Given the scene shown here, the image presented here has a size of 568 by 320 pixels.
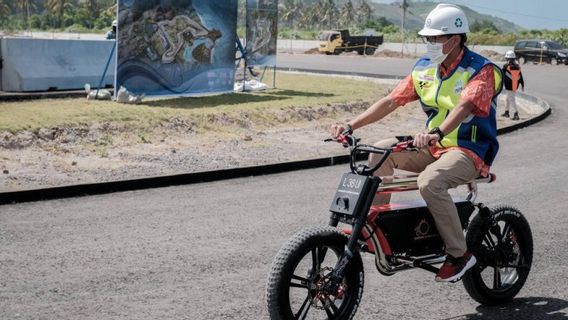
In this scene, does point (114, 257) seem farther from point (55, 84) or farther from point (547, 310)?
point (55, 84)

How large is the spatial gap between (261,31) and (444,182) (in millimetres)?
19730

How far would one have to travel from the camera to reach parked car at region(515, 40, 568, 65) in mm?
54562

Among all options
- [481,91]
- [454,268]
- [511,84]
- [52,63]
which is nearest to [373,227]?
[454,268]

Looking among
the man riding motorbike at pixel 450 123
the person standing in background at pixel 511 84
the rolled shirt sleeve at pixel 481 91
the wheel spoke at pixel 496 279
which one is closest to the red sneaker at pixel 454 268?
the man riding motorbike at pixel 450 123

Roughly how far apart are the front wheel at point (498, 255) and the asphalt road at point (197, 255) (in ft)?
0.48

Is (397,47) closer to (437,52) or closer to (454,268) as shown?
(437,52)

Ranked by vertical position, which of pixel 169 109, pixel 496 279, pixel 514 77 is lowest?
pixel 169 109

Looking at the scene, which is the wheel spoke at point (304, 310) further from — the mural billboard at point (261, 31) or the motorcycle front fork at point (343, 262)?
the mural billboard at point (261, 31)

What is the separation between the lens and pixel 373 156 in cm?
549

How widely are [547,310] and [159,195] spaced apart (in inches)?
219

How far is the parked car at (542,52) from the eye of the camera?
5456 cm

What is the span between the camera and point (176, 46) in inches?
826

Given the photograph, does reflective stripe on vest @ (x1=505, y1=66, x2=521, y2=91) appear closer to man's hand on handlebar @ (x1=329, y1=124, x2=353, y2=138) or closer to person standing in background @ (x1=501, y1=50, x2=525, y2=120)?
person standing in background @ (x1=501, y1=50, x2=525, y2=120)

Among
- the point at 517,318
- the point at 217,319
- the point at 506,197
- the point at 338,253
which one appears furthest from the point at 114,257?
the point at 506,197
